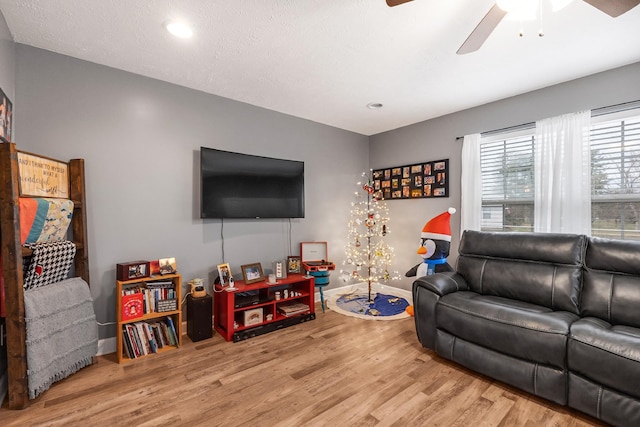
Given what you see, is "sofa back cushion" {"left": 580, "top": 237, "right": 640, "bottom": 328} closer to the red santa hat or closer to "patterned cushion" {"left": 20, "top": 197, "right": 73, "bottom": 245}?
the red santa hat

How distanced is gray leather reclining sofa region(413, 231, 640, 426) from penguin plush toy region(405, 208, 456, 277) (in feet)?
1.77

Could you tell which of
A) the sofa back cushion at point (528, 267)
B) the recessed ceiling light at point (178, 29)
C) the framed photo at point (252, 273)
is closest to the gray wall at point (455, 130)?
the sofa back cushion at point (528, 267)

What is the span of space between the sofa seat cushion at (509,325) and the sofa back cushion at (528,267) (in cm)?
11

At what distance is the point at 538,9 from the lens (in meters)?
1.72

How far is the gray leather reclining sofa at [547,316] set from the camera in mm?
1633

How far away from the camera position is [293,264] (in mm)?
3523

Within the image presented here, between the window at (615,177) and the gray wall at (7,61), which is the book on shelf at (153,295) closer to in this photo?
the gray wall at (7,61)

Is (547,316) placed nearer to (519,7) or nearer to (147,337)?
(519,7)

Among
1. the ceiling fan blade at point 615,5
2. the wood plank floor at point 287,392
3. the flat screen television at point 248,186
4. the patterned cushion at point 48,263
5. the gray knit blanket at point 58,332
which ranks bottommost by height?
the wood plank floor at point 287,392

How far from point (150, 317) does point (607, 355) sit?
3155mm

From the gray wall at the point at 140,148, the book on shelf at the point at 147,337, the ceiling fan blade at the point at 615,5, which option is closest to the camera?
the ceiling fan blade at the point at 615,5

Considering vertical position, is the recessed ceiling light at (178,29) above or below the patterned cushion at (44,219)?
above

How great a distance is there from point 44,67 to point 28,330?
1.95 metres

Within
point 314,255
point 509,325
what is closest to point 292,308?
point 314,255
